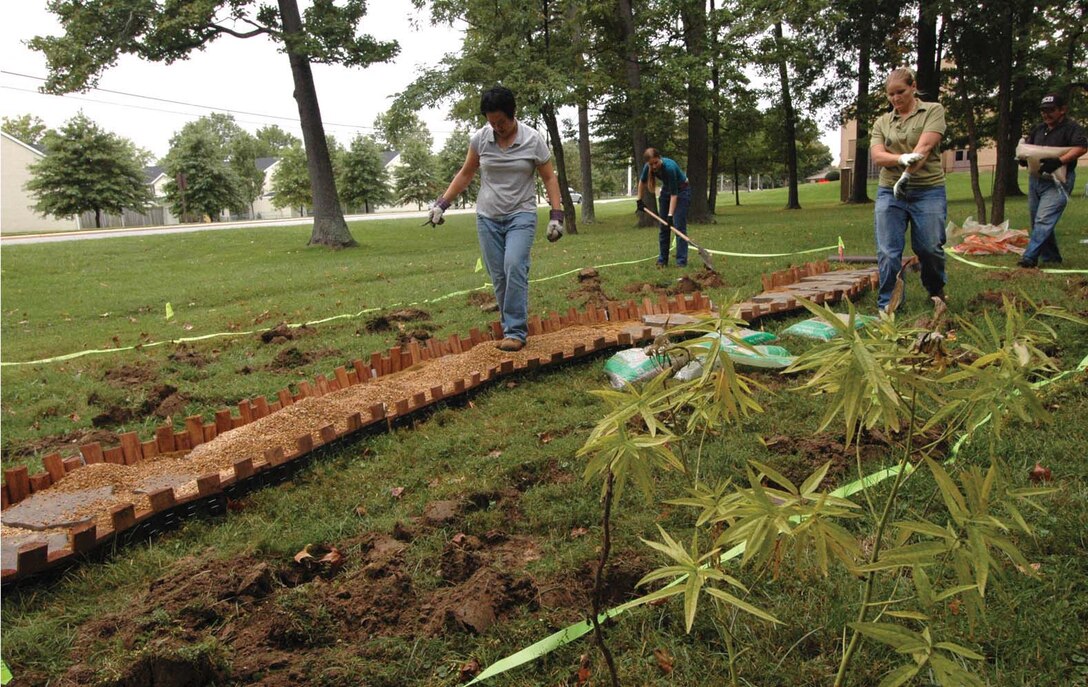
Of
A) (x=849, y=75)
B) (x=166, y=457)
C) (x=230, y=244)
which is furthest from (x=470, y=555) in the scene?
(x=849, y=75)

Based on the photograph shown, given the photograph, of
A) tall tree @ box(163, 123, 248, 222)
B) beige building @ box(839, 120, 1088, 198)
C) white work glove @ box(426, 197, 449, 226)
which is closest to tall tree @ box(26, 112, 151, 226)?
tall tree @ box(163, 123, 248, 222)

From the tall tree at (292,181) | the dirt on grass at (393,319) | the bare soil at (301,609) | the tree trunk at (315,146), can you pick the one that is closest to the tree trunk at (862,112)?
the tree trunk at (315,146)

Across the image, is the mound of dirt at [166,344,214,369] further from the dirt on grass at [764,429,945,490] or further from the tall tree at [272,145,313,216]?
the tall tree at [272,145,313,216]

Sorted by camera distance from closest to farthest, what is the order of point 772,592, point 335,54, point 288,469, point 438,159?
point 772,592 → point 288,469 → point 335,54 → point 438,159

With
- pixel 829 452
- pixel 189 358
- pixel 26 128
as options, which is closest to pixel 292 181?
pixel 26 128

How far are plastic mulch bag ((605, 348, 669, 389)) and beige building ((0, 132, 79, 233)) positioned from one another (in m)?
58.2

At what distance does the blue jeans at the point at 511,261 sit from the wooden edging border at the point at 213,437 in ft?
0.94

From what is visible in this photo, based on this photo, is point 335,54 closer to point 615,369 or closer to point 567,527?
point 615,369

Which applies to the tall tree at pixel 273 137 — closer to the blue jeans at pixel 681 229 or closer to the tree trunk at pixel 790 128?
the tree trunk at pixel 790 128

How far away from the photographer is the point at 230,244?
21.3 m

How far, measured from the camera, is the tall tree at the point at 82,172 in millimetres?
39656

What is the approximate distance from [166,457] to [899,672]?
11.8 ft

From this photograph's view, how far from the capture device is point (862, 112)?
24.7m

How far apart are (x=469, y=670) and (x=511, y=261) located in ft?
11.6
